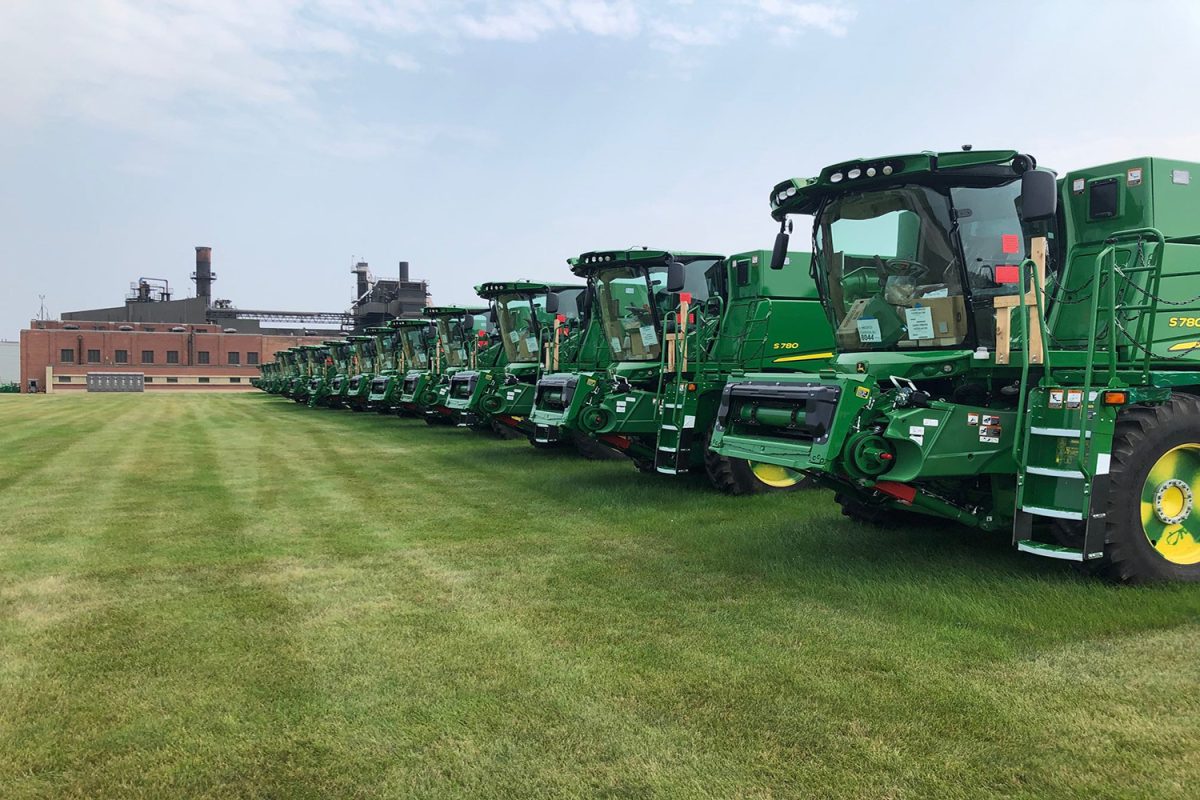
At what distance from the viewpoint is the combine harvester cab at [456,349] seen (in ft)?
64.8

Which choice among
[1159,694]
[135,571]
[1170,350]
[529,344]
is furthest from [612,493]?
[529,344]

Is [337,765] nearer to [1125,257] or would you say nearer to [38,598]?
[38,598]

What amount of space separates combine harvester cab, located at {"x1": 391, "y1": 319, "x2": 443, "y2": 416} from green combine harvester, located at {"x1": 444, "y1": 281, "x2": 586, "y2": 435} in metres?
3.72

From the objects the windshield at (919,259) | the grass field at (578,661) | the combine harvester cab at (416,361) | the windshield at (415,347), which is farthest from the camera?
the windshield at (415,347)

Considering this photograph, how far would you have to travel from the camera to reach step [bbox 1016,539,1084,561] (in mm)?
5395

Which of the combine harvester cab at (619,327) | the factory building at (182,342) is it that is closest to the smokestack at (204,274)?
the factory building at (182,342)

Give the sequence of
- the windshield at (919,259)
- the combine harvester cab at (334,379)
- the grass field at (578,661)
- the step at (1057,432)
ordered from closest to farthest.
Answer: the grass field at (578,661), the step at (1057,432), the windshield at (919,259), the combine harvester cab at (334,379)

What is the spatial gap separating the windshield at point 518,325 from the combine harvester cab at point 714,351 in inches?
235

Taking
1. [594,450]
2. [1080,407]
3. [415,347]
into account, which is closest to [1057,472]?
[1080,407]

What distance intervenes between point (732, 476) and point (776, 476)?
629mm

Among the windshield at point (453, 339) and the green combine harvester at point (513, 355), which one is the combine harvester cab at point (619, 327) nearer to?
the green combine harvester at point (513, 355)

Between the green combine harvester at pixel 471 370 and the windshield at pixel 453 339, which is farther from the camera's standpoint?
the windshield at pixel 453 339

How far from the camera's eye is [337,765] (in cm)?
350

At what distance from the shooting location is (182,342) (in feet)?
237
